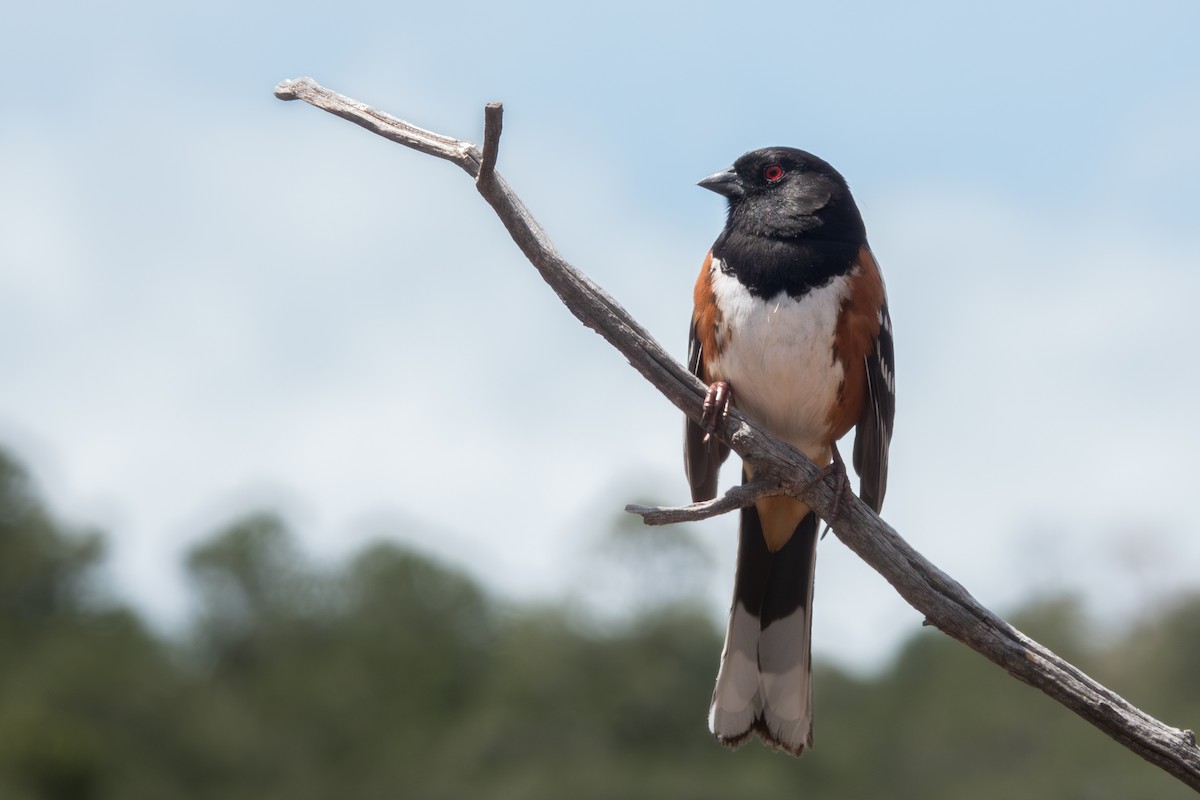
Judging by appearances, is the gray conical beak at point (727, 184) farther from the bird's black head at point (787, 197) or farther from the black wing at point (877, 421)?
the black wing at point (877, 421)

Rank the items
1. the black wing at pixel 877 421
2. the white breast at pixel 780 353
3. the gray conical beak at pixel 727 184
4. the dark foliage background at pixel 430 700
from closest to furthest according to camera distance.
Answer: the white breast at pixel 780 353 < the black wing at pixel 877 421 < the gray conical beak at pixel 727 184 < the dark foliage background at pixel 430 700

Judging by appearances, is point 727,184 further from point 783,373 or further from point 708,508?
point 708,508

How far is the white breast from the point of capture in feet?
11.1

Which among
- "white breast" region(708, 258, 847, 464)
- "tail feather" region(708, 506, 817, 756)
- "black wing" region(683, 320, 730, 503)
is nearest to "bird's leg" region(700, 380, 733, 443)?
"white breast" region(708, 258, 847, 464)

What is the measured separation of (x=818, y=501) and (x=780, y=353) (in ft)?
1.51

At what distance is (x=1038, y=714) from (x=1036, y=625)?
3.59 feet

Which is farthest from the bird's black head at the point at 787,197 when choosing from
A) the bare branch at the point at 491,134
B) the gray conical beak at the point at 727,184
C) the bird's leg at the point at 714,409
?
the bare branch at the point at 491,134

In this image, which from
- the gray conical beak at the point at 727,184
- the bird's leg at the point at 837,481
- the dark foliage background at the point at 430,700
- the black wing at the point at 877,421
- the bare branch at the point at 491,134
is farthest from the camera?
the dark foliage background at the point at 430,700

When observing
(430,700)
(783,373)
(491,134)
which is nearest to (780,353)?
(783,373)

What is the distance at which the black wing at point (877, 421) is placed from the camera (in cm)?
361

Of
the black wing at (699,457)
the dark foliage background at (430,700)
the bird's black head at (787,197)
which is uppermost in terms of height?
the dark foliage background at (430,700)

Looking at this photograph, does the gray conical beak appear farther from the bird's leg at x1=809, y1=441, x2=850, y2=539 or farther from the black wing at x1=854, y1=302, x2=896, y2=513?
the bird's leg at x1=809, y1=441, x2=850, y2=539

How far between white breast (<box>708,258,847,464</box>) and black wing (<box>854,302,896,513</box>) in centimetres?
18

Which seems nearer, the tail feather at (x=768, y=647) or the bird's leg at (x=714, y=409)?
the bird's leg at (x=714, y=409)
